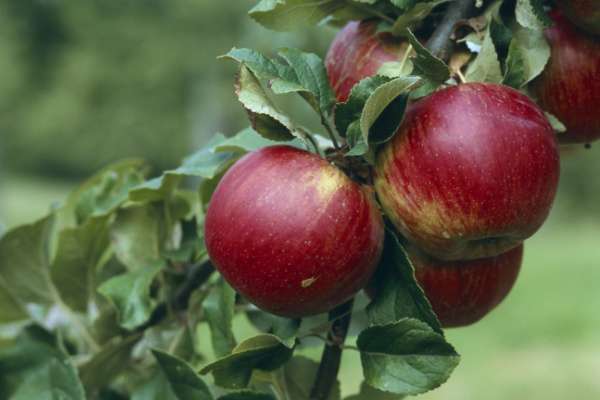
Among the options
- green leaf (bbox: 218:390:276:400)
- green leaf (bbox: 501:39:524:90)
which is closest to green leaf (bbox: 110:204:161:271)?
green leaf (bbox: 218:390:276:400)

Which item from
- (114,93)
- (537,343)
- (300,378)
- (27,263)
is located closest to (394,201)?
(300,378)

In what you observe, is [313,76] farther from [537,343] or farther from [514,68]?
[537,343]

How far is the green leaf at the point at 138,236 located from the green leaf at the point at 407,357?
36 centimetres

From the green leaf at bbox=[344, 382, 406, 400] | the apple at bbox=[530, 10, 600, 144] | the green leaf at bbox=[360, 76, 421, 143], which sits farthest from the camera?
the green leaf at bbox=[344, 382, 406, 400]

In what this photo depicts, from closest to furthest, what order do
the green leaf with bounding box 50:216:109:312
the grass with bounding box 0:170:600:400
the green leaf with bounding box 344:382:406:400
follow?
the green leaf with bounding box 344:382:406:400
the green leaf with bounding box 50:216:109:312
the grass with bounding box 0:170:600:400

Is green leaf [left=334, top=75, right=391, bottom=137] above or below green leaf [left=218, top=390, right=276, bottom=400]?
above

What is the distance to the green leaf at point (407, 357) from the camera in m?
0.53

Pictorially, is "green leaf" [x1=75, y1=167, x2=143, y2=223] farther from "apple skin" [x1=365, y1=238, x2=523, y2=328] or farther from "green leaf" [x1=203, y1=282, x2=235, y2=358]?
"apple skin" [x1=365, y1=238, x2=523, y2=328]

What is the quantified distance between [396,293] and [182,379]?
0.27 metres

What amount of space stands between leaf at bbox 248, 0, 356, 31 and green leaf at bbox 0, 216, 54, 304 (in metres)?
0.39

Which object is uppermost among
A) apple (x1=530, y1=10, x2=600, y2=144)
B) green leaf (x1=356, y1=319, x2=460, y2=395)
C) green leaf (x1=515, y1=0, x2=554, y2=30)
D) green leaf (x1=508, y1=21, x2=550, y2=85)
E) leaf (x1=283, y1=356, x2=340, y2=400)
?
green leaf (x1=515, y1=0, x2=554, y2=30)

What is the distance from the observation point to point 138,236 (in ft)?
2.74

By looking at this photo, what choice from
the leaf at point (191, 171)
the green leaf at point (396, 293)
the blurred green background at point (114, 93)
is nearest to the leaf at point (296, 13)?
the leaf at point (191, 171)

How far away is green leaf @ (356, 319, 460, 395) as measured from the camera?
0.53 meters
